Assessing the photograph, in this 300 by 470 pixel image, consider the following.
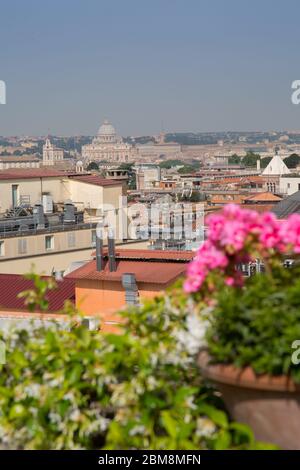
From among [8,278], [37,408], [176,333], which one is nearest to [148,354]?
[176,333]

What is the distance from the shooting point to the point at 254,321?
2.93m

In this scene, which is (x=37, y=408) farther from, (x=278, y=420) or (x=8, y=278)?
(x=8, y=278)

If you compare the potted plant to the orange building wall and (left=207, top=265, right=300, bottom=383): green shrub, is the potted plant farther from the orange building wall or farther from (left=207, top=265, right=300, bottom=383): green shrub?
the orange building wall

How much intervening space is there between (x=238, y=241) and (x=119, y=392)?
616mm

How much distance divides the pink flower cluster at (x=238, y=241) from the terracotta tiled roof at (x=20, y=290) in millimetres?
10708

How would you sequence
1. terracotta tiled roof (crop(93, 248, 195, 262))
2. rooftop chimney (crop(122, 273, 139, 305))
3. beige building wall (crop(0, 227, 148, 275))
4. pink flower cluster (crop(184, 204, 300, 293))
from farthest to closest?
beige building wall (crop(0, 227, 148, 275)), terracotta tiled roof (crop(93, 248, 195, 262)), rooftop chimney (crop(122, 273, 139, 305)), pink flower cluster (crop(184, 204, 300, 293))

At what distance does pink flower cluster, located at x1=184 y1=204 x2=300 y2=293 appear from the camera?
10.0ft

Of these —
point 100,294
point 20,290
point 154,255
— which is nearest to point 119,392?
point 100,294

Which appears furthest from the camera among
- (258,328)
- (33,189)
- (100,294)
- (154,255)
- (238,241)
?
(33,189)

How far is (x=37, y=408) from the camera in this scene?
125 inches

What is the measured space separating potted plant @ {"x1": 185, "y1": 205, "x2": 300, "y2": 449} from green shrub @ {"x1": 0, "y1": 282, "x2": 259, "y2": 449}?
0.10 metres

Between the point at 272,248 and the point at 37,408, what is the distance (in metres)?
0.93

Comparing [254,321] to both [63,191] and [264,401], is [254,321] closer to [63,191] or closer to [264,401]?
[264,401]

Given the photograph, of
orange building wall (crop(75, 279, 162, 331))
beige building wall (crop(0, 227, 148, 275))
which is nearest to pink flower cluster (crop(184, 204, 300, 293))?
orange building wall (crop(75, 279, 162, 331))
